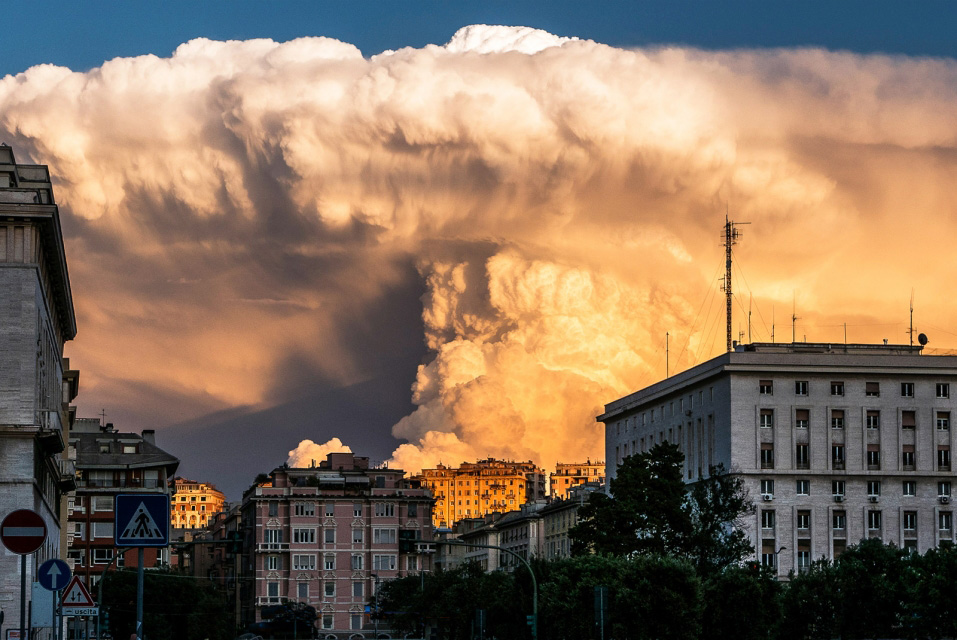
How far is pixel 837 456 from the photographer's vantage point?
129 m

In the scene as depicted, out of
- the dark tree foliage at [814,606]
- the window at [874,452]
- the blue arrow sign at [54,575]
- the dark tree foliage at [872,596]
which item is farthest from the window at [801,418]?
the blue arrow sign at [54,575]

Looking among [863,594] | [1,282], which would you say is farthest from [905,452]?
[1,282]

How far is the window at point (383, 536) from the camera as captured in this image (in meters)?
188

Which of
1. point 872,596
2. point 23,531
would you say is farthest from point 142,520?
point 872,596

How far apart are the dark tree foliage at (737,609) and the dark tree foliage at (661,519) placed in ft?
34.3

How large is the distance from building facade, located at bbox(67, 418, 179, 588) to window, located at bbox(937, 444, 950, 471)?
7022 centimetres

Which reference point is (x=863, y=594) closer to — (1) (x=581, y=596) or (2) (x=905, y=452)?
(1) (x=581, y=596)

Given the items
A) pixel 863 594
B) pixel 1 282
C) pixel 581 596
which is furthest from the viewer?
pixel 863 594

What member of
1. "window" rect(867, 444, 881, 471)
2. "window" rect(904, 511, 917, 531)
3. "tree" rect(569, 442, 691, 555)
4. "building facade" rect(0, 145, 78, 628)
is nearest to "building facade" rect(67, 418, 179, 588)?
"tree" rect(569, 442, 691, 555)

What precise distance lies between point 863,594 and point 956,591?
1513 centimetres

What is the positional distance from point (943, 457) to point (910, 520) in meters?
6.72

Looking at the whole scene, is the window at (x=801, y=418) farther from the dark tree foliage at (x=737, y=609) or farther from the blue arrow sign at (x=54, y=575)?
the blue arrow sign at (x=54, y=575)

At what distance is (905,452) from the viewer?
130m

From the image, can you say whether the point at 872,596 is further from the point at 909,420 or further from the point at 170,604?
the point at 170,604
